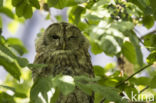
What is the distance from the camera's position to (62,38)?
3205 millimetres

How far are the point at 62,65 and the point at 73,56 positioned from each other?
9.2 inches

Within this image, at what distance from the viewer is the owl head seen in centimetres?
315

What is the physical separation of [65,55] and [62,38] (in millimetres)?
397

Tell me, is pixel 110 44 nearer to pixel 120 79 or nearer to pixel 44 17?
pixel 120 79

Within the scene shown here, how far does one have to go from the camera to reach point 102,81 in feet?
7.52

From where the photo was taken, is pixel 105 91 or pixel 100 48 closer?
pixel 105 91

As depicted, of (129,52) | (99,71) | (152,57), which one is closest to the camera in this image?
(152,57)

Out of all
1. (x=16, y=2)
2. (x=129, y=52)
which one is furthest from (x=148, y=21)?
(x=16, y=2)

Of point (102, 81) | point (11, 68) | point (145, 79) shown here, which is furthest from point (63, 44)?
point (11, 68)

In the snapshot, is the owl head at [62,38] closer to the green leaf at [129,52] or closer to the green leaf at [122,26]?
the green leaf at [129,52]

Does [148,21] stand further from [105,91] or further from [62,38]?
[105,91]

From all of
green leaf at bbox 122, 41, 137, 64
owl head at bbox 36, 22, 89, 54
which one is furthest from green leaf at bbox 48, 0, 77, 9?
owl head at bbox 36, 22, 89, 54

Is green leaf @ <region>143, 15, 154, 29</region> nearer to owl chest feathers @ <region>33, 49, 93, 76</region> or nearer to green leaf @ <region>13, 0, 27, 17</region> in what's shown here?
owl chest feathers @ <region>33, 49, 93, 76</region>

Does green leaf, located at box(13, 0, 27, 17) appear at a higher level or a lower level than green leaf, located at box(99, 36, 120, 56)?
higher
